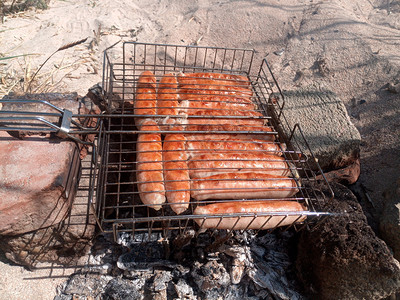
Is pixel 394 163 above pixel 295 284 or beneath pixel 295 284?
above

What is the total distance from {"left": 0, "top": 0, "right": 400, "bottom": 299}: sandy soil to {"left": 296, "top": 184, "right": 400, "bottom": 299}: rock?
4.71 ft

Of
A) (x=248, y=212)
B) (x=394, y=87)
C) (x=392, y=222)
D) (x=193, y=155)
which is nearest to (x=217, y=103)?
(x=193, y=155)

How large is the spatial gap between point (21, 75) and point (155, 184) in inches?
186

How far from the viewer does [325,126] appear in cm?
415

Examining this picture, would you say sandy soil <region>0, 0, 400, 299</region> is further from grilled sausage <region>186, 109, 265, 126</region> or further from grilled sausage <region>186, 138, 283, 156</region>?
grilled sausage <region>186, 138, 283, 156</region>

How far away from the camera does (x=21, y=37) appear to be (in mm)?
6676

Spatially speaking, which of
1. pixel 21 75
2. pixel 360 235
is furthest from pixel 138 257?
pixel 21 75

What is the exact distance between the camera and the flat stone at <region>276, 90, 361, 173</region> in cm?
395

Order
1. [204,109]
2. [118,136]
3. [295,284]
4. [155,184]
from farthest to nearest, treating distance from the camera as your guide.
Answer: [118,136], [204,109], [295,284], [155,184]

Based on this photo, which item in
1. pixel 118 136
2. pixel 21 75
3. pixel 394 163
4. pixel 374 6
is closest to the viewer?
pixel 118 136

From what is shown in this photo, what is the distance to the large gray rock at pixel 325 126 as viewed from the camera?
156 inches

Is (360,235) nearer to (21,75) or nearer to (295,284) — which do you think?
(295,284)

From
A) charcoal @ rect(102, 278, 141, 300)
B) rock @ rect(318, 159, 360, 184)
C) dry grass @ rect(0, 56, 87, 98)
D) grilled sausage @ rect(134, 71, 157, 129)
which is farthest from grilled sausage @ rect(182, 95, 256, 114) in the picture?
dry grass @ rect(0, 56, 87, 98)

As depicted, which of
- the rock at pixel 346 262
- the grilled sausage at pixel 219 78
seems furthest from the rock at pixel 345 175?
the grilled sausage at pixel 219 78
